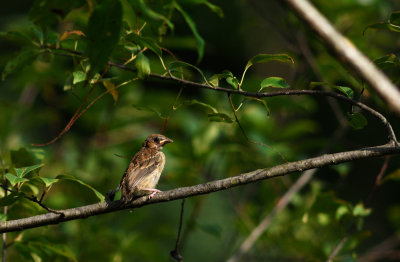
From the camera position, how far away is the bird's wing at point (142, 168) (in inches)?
150

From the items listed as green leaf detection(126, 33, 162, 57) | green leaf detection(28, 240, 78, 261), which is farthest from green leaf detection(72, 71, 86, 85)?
green leaf detection(28, 240, 78, 261)

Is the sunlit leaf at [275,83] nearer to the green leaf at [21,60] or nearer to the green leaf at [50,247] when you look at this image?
the green leaf at [21,60]

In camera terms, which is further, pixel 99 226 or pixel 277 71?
pixel 277 71

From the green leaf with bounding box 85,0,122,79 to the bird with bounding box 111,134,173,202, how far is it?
1.58m

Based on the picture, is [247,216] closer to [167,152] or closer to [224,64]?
[167,152]

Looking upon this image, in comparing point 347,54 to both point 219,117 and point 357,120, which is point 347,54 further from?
point 219,117

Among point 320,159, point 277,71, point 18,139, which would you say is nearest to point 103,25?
point 320,159

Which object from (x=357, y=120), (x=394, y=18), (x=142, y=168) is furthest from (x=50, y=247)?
(x=394, y=18)

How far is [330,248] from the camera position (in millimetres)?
3775

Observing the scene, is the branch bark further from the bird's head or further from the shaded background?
the bird's head

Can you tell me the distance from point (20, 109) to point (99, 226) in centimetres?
178

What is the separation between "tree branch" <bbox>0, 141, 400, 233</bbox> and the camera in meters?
2.13

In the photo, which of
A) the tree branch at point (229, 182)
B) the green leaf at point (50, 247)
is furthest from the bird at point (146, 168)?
the tree branch at point (229, 182)

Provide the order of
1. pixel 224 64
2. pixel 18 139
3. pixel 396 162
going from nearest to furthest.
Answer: pixel 18 139, pixel 396 162, pixel 224 64
